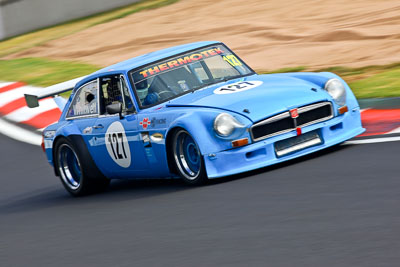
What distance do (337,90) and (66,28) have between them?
16.6 meters

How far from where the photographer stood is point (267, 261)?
425 centimetres

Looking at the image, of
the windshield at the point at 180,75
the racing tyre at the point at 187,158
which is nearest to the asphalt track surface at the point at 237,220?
the racing tyre at the point at 187,158

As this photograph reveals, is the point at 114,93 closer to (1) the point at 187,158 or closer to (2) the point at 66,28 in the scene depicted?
(1) the point at 187,158

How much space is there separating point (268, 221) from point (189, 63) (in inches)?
Result: 108

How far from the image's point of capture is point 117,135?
735cm

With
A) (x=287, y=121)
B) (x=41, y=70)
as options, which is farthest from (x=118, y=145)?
(x=41, y=70)

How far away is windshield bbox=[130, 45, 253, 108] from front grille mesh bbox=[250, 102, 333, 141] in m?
1.04

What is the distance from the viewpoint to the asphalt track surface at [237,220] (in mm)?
4391

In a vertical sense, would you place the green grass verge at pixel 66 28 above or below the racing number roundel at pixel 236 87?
above

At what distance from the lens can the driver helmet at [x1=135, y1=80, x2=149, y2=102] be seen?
7289 millimetres

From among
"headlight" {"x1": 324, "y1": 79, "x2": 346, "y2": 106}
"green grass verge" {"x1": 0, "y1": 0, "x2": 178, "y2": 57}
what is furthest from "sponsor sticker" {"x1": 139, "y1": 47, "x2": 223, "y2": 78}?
"green grass verge" {"x1": 0, "y1": 0, "x2": 178, "y2": 57}

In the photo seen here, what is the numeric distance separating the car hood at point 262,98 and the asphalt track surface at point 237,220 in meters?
0.52

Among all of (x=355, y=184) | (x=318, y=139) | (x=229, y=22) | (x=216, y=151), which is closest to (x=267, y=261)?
(x=355, y=184)

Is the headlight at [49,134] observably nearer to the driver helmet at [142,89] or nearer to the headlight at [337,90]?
the driver helmet at [142,89]
